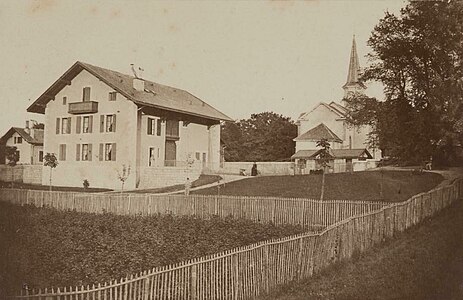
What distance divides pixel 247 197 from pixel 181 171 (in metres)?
3.87

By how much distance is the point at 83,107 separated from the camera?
12.1 m

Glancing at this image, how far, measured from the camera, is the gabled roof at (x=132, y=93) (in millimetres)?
9484

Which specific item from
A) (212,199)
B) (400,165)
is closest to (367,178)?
(400,165)

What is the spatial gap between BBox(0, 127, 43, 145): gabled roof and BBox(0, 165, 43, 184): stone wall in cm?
57

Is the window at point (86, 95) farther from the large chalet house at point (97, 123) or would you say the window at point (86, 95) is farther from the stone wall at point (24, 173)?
the stone wall at point (24, 173)

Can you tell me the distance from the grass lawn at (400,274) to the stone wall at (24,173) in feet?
18.9

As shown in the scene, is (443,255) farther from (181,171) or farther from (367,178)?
(181,171)

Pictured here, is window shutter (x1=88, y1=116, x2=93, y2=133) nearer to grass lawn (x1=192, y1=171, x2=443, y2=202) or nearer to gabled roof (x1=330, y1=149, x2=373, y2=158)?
grass lawn (x1=192, y1=171, x2=443, y2=202)

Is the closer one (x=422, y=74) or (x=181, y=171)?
(x=422, y=74)

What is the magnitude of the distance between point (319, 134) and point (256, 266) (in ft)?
88.0

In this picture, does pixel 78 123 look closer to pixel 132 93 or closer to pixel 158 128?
pixel 132 93

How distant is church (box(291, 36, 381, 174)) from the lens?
944 inches

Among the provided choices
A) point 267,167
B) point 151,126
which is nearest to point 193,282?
point 151,126

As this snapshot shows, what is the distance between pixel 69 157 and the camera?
415 inches
